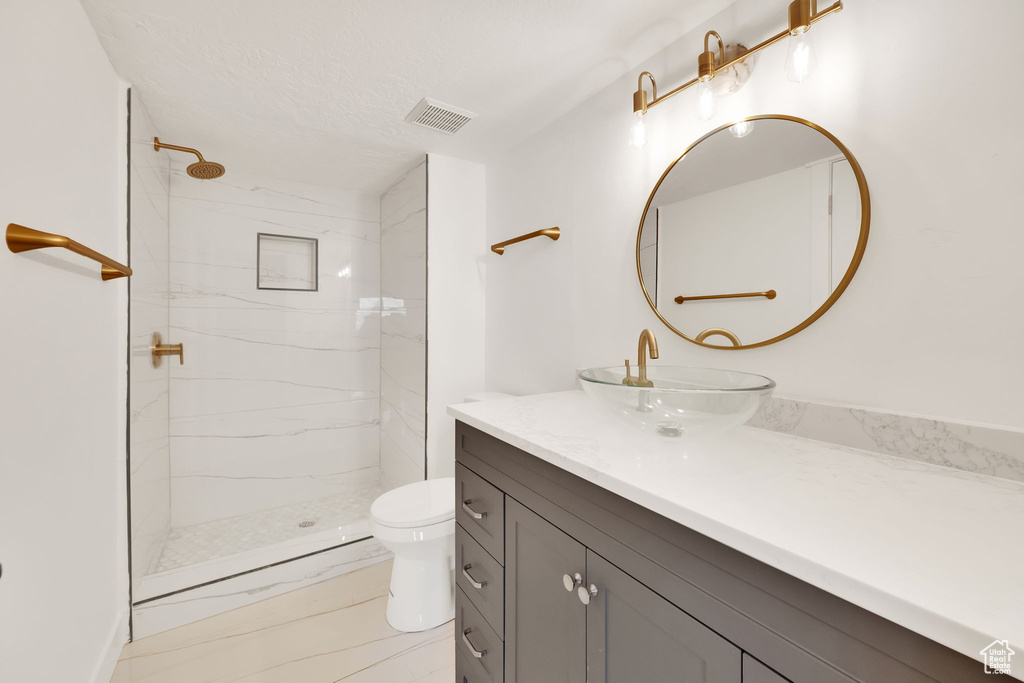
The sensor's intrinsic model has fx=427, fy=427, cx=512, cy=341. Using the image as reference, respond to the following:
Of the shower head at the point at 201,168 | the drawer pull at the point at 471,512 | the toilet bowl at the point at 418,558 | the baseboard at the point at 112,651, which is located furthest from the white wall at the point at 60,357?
the drawer pull at the point at 471,512

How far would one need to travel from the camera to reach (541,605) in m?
0.95

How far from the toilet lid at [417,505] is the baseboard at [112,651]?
0.92 metres

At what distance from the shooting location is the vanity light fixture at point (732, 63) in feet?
3.18

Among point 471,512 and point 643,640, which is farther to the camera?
point 471,512

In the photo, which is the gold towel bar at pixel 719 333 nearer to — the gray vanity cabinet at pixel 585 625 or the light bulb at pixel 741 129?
the light bulb at pixel 741 129

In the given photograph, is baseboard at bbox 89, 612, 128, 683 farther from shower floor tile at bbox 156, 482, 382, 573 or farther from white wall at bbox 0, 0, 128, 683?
shower floor tile at bbox 156, 482, 382, 573

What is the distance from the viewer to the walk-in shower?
2080 millimetres

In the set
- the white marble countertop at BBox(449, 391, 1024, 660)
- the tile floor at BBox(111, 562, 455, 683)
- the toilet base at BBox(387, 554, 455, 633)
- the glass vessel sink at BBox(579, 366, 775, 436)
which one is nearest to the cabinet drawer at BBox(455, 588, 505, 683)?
the tile floor at BBox(111, 562, 455, 683)

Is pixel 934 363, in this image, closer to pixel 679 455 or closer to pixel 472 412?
pixel 679 455

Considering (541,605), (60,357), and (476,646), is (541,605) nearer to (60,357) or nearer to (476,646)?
(476,646)

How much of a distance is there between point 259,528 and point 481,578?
1.89 m

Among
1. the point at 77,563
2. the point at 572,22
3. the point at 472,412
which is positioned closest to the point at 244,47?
the point at 572,22

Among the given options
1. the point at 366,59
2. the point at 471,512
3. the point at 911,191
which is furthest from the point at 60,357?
the point at 911,191

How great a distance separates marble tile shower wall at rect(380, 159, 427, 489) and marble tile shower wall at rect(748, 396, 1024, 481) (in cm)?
167
